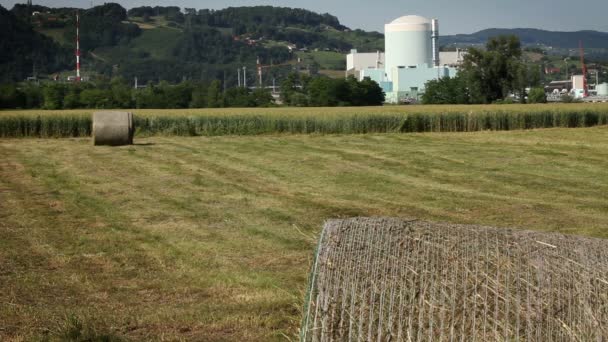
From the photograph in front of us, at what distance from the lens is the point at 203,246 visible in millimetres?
12812

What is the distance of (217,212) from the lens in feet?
52.9

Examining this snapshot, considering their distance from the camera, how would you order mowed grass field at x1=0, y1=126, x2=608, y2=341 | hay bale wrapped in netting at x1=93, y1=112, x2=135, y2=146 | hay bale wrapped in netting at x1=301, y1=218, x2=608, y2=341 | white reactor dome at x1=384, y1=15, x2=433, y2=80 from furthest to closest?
white reactor dome at x1=384, y1=15, x2=433, y2=80, hay bale wrapped in netting at x1=93, y1=112, x2=135, y2=146, mowed grass field at x1=0, y1=126, x2=608, y2=341, hay bale wrapped in netting at x1=301, y1=218, x2=608, y2=341

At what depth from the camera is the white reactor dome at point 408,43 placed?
139 metres

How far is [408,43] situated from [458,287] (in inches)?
5381

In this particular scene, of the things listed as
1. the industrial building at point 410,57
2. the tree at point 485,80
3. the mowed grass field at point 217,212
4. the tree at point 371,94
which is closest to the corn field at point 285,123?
the mowed grass field at point 217,212

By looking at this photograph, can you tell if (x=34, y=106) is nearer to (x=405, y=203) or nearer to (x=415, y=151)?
(x=415, y=151)

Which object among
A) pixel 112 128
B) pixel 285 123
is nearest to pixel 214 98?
pixel 285 123

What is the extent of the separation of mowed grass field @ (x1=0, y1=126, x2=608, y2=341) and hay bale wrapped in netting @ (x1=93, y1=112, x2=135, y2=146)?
4.12 feet

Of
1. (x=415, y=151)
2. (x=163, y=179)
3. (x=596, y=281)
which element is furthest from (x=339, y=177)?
(x=596, y=281)

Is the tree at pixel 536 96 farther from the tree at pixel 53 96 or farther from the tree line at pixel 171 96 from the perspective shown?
the tree at pixel 53 96

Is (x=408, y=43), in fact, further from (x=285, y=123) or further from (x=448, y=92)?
(x=285, y=123)

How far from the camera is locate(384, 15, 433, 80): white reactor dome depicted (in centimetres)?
13938

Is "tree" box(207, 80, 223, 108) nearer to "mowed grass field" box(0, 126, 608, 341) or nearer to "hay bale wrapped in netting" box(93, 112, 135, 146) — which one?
"hay bale wrapped in netting" box(93, 112, 135, 146)

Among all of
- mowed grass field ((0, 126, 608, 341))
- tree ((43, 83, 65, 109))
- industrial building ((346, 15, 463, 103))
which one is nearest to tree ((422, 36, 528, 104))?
industrial building ((346, 15, 463, 103))
